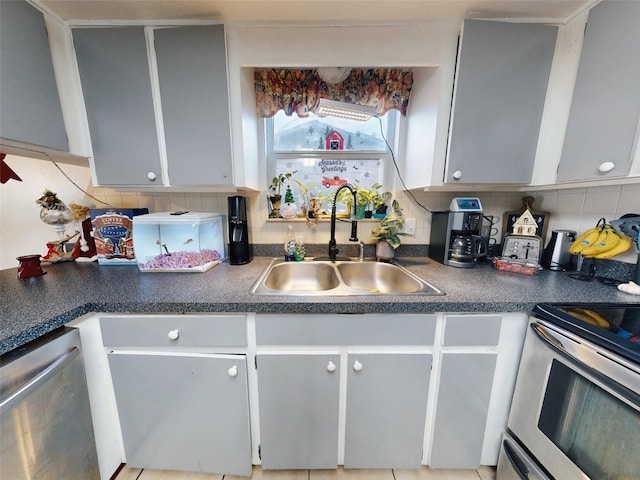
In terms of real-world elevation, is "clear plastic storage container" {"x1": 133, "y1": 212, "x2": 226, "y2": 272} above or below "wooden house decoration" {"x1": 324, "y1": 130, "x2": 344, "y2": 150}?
below

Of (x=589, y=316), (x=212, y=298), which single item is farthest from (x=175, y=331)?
(x=589, y=316)

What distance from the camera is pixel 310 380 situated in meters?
0.89

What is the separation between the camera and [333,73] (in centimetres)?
122

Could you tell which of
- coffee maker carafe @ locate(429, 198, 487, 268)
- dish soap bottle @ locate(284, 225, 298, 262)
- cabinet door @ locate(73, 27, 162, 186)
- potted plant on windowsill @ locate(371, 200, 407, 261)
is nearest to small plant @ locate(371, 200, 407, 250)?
potted plant on windowsill @ locate(371, 200, 407, 261)

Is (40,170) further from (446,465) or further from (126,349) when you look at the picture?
(446,465)

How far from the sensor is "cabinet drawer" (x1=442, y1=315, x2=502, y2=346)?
86 cm

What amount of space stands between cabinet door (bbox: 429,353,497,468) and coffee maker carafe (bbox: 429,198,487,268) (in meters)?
0.54

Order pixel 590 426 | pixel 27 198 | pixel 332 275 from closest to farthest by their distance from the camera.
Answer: pixel 590 426
pixel 332 275
pixel 27 198

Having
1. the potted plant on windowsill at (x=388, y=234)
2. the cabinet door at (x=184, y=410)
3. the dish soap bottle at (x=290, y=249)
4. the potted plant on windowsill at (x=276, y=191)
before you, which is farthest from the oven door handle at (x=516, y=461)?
the potted plant on windowsill at (x=276, y=191)

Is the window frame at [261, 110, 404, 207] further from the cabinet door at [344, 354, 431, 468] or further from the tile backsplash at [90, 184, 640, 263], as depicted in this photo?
the cabinet door at [344, 354, 431, 468]

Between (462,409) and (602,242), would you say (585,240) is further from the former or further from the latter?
(462,409)

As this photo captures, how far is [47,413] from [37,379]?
0.15m

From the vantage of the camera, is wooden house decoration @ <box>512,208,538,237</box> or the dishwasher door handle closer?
the dishwasher door handle

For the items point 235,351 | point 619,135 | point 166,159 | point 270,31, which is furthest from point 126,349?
point 619,135
